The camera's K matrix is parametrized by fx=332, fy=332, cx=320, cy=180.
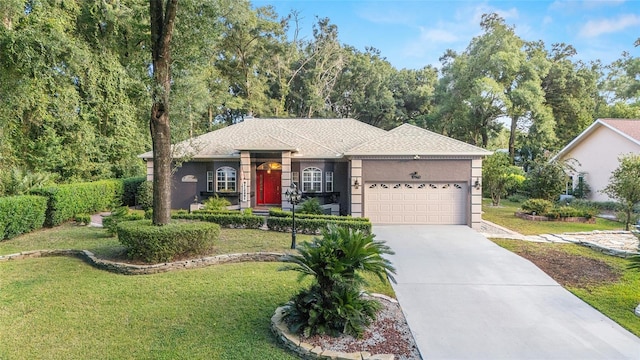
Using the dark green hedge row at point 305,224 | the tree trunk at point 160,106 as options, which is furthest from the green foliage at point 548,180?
the tree trunk at point 160,106

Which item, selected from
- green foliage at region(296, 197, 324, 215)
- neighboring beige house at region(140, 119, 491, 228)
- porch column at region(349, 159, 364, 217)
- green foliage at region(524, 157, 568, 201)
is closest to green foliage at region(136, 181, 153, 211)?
neighboring beige house at region(140, 119, 491, 228)

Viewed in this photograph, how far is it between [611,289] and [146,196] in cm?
1630

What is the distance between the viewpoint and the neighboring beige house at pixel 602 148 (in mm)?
16484

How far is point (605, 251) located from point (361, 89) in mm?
26640

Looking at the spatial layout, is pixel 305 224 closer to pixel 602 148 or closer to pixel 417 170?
pixel 417 170

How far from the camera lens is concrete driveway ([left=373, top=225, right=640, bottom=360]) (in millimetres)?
4355

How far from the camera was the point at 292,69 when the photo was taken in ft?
108

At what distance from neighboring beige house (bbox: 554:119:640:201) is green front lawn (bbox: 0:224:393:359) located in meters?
17.4

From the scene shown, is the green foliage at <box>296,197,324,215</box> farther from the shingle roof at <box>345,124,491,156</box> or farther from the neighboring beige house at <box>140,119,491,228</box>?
the shingle roof at <box>345,124,491,156</box>

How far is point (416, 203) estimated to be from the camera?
1320 cm

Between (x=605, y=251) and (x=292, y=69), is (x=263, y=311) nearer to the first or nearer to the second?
(x=605, y=251)

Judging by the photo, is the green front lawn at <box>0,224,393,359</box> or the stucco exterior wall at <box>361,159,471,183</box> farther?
the stucco exterior wall at <box>361,159,471,183</box>

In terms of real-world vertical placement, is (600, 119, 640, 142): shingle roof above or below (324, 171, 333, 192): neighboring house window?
above

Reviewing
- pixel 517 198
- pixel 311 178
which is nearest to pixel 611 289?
pixel 311 178
